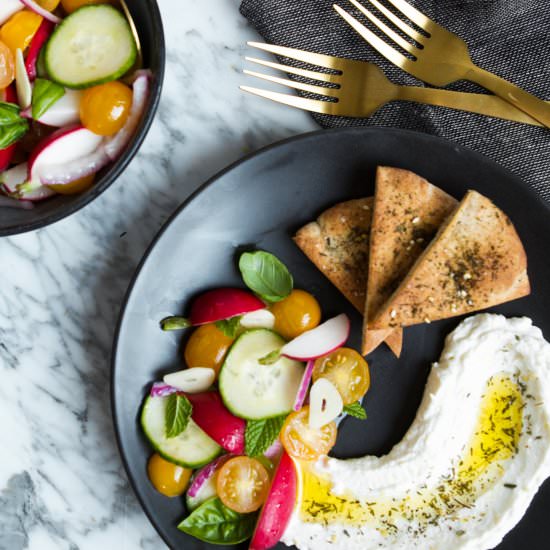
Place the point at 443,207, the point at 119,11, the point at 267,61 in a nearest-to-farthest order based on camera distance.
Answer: the point at 119,11 → the point at 443,207 → the point at 267,61

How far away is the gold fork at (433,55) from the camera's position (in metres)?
1.79

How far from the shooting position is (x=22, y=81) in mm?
1589

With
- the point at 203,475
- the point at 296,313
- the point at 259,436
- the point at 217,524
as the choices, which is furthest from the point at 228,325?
the point at 217,524

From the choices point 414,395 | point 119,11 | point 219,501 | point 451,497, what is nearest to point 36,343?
point 219,501

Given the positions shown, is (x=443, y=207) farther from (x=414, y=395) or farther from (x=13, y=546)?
(x=13, y=546)

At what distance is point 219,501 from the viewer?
5.96ft

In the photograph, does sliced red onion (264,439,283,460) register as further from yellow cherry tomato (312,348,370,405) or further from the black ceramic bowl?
the black ceramic bowl

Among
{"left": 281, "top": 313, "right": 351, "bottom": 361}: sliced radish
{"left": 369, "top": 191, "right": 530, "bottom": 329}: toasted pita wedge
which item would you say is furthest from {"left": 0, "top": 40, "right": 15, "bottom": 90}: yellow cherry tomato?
{"left": 369, "top": 191, "right": 530, "bottom": 329}: toasted pita wedge

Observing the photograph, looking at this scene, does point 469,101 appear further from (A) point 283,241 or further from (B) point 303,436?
(B) point 303,436

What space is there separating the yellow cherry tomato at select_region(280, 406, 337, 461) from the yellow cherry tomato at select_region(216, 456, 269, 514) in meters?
0.10

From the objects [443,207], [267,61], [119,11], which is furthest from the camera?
[267,61]

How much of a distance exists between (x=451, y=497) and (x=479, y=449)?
0.46ft

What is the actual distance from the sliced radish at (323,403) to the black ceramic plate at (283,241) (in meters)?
0.14

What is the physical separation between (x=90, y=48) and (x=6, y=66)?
18cm
